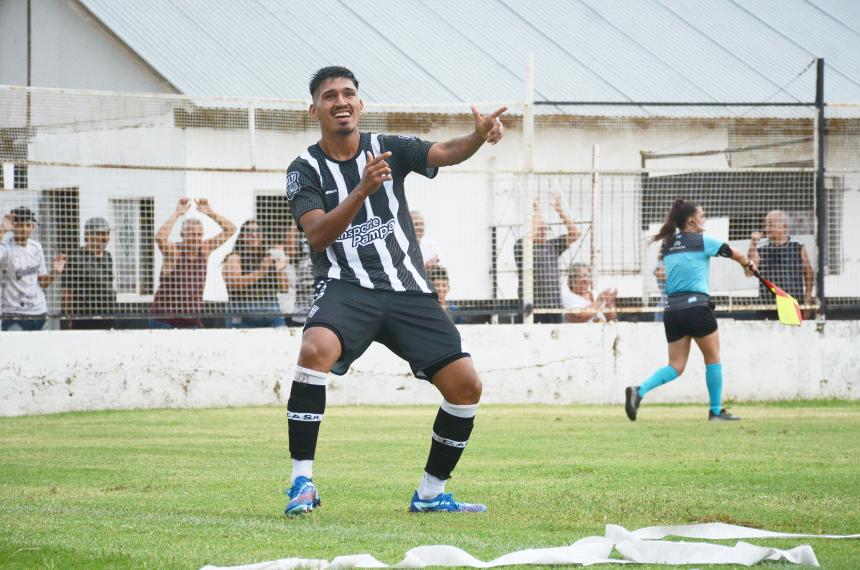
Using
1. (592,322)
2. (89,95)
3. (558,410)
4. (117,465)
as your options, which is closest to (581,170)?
(592,322)

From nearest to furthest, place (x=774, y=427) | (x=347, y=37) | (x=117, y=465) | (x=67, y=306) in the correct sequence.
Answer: (x=117, y=465) < (x=774, y=427) < (x=67, y=306) < (x=347, y=37)

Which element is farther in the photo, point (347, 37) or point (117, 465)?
point (347, 37)

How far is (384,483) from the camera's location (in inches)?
326

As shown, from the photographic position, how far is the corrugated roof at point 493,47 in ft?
74.1

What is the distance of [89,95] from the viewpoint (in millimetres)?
14867

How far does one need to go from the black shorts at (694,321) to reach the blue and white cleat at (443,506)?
7550mm

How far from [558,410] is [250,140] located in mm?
4865

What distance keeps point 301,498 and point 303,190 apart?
5.28ft

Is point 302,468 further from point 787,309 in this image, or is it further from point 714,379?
point 787,309

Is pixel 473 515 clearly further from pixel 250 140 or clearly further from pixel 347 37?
pixel 347 37

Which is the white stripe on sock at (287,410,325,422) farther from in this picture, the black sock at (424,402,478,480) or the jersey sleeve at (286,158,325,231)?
the jersey sleeve at (286,158,325,231)

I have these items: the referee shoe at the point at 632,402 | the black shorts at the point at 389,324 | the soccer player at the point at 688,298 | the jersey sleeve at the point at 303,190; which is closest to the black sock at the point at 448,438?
the black shorts at the point at 389,324

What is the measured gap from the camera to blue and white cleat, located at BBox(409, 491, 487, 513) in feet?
22.4

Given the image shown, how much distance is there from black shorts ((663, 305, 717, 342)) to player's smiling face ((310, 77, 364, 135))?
768 centimetres
